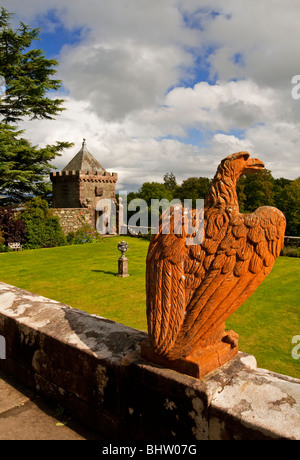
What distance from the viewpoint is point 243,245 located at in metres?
1.66

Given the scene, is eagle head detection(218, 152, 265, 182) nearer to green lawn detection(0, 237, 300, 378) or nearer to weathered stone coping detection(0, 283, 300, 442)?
weathered stone coping detection(0, 283, 300, 442)

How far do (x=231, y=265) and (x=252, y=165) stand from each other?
63 cm

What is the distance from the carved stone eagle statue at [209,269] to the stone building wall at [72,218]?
18.9 meters

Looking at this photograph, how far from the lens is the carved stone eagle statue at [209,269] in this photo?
166 centimetres

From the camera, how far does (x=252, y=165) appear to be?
183 centimetres

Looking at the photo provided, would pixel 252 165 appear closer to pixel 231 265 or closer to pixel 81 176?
pixel 231 265

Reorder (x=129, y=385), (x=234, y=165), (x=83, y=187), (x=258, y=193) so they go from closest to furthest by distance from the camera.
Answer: (x=234, y=165) → (x=129, y=385) → (x=83, y=187) → (x=258, y=193)

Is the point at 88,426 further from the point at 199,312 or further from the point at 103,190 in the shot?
the point at 103,190

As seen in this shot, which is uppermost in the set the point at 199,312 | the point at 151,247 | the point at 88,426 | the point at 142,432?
the point at 151,247

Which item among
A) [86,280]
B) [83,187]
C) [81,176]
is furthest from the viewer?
[83,187]

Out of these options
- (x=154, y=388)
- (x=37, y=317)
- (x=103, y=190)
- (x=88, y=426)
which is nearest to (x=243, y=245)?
(x=154, y=388)

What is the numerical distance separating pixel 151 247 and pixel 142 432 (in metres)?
1.11

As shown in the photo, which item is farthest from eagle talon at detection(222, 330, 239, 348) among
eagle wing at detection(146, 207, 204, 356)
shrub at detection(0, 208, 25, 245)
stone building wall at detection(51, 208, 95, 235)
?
stone building wall at detection(51, 208, 95, 235)

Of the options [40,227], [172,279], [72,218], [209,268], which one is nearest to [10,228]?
[40,227]
